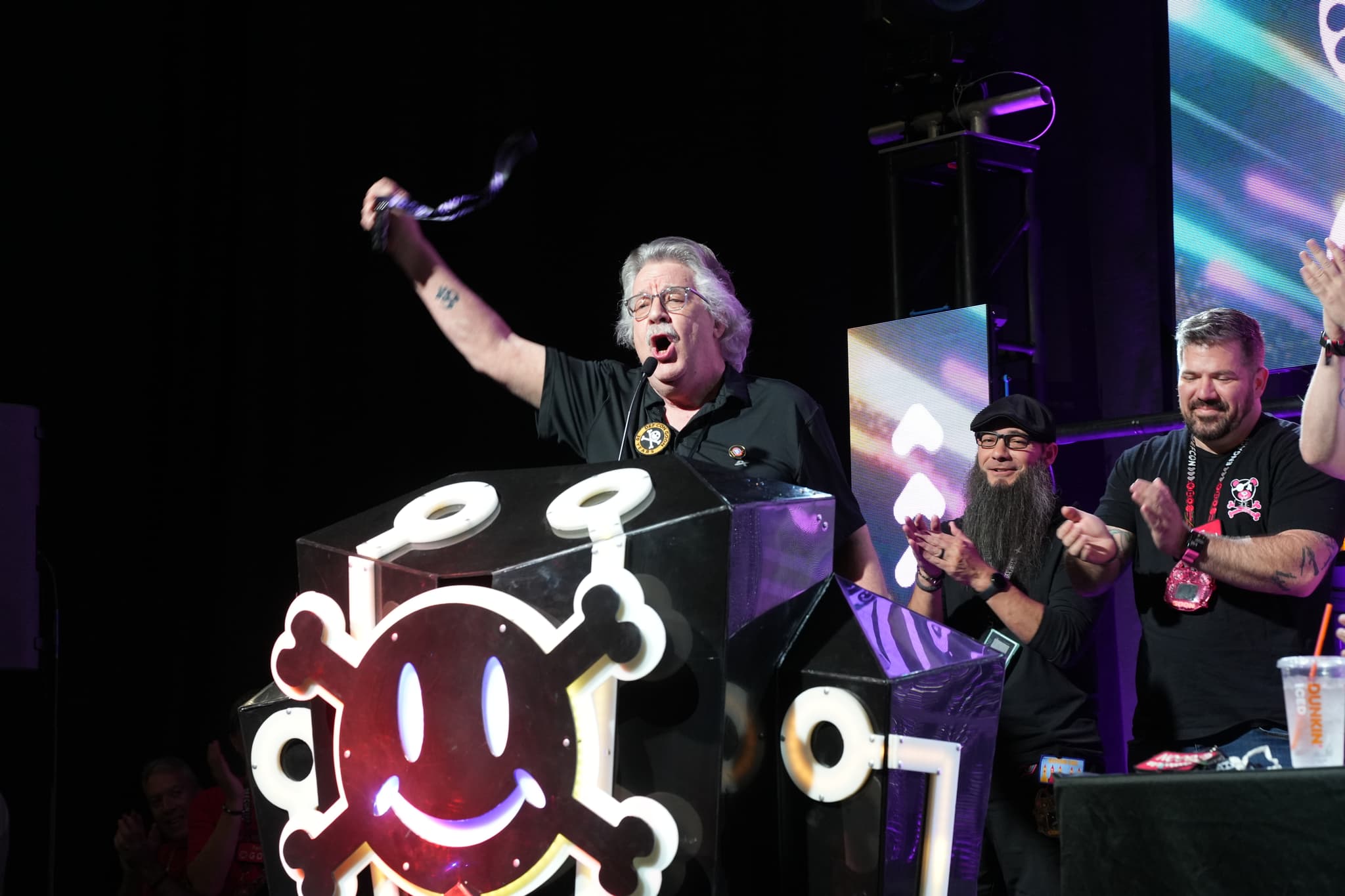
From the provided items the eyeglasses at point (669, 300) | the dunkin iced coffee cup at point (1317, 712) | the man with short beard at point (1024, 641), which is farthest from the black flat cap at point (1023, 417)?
the dunkin iced coffee cup at point (1317, 712)

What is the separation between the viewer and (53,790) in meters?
3.96

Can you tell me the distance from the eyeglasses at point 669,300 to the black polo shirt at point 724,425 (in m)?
0.12

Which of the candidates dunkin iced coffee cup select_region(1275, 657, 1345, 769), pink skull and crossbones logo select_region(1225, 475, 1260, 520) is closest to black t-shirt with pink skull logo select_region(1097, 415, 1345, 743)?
pink skull and crossbones logo select_region(1225, 475, 1260, 520)

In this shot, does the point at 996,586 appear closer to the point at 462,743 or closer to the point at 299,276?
the point at 462,743

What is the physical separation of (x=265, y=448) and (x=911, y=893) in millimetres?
3180

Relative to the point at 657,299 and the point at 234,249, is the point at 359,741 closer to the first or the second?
the point at 657,299

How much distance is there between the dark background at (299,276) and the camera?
13.7 feet

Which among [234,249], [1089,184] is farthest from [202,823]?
[1089,184]

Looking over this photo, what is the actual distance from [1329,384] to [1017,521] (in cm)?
78

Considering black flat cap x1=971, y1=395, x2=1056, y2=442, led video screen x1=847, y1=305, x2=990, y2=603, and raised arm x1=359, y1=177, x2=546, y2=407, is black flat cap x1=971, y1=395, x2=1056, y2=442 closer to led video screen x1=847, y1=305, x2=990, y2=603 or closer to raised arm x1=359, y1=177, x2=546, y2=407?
led video screen x1=847, y1=305, x2=990, y2=603

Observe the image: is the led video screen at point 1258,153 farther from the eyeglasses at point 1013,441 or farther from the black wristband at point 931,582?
the black wristband at point 931,582

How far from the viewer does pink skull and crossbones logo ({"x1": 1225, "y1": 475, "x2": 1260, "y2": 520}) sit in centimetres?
284

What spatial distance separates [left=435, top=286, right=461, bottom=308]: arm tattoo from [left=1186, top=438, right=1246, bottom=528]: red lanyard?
5.41 ft

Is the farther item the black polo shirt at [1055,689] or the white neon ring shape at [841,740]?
the black polo shirt at [1055,689]
